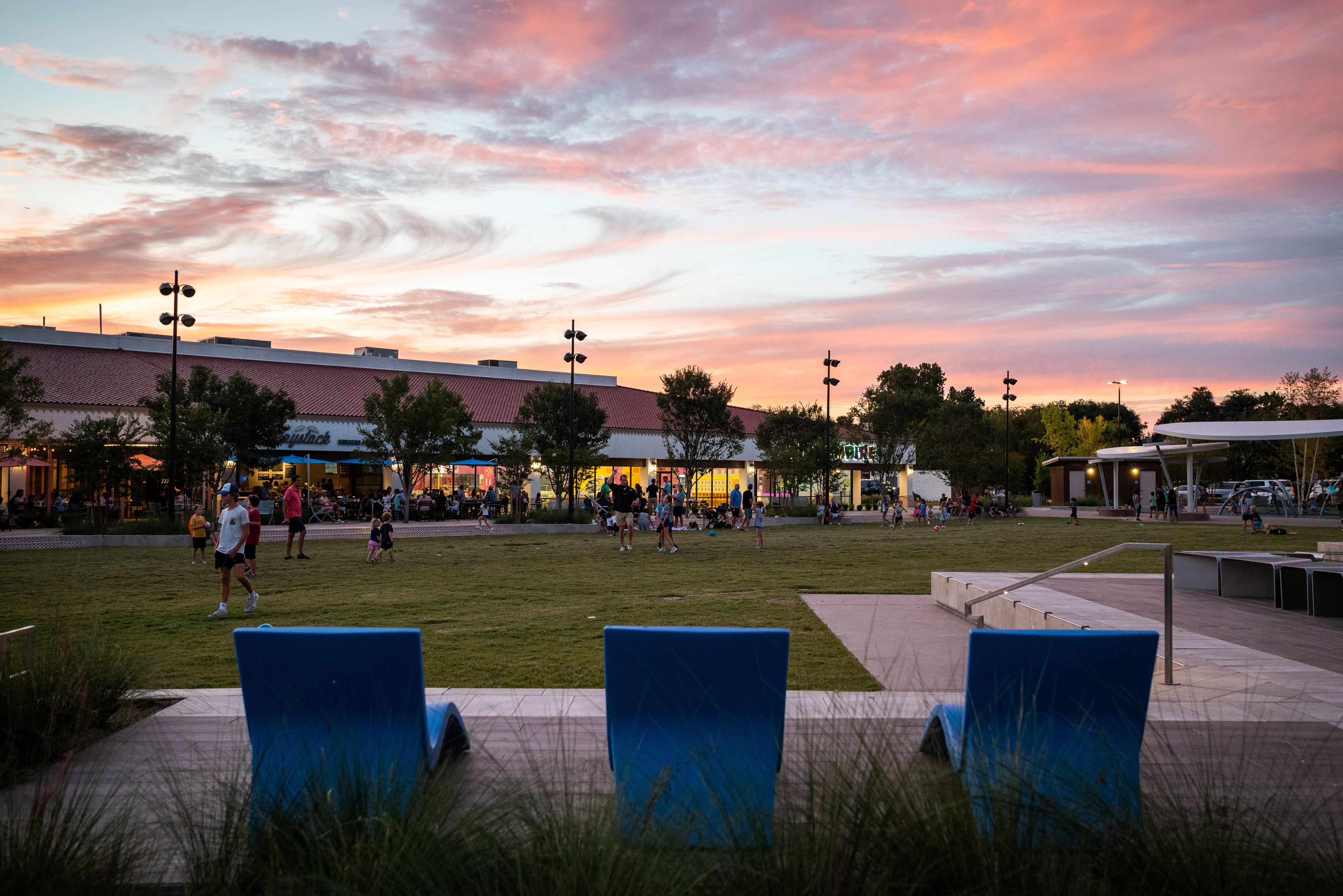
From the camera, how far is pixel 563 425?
1697 inches

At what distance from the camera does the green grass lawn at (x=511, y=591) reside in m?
8.47

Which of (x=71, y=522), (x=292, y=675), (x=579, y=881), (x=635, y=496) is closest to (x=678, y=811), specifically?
(x=579, y=881)

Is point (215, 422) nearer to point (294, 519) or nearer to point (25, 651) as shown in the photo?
point (294, 519)

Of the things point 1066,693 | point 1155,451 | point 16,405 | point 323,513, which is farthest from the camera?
point 1155,451

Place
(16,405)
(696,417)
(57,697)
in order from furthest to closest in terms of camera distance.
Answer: (696,417) → (16,405) → (57,697)

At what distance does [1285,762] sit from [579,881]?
4.42m

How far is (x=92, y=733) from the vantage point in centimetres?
562

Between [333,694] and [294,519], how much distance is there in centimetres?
1669

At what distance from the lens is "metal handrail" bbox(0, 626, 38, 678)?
546cm

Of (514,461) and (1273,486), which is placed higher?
(514,461)

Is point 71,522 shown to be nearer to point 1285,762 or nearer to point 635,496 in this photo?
point 635,496

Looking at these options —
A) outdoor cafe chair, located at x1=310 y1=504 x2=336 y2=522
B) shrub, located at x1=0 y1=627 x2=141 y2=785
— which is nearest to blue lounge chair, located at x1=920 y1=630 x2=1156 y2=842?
shrub, located at x1=0 y1=627 x2=141 y2=785

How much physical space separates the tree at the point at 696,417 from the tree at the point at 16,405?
922 inches

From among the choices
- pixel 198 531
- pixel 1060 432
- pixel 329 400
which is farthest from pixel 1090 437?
pixel 198 531
